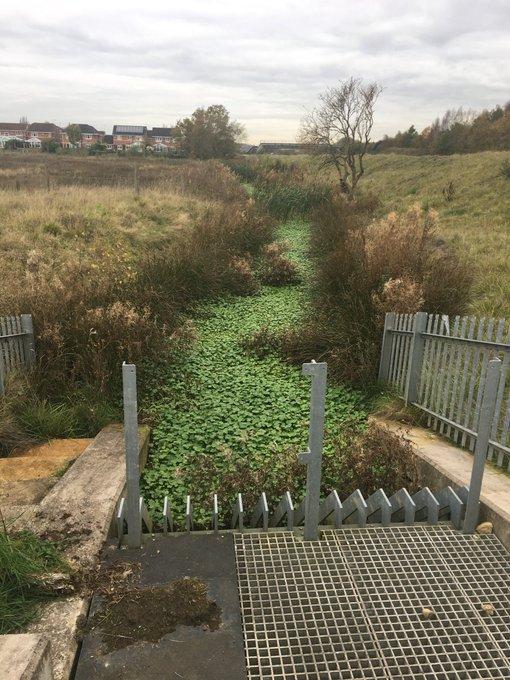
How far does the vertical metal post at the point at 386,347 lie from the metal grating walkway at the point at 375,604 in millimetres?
2695

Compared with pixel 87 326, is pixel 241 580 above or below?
below

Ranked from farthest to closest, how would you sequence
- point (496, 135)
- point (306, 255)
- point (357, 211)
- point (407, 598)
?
1. point (496, 135)
2. point (357, 211)
3. point (306, 255)
4. point (407, 598)

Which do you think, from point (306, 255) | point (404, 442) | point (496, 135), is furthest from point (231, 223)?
point (496, 135)

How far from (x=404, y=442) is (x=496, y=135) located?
42.1 meters

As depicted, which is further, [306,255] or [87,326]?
[306,255]

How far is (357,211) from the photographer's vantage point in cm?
1695

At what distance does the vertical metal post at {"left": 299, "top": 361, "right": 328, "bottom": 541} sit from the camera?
2.56m

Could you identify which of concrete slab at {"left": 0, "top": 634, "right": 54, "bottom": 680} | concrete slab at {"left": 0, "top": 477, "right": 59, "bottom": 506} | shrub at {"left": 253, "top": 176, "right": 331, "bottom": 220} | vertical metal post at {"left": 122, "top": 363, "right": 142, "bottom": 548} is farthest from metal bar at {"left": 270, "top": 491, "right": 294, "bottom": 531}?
shrub at {"left": 253, "top": 176, "right": 331, "bottom": 220}

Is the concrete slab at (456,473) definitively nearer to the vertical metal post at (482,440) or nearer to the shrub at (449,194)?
the vertical metal post at (482,440)

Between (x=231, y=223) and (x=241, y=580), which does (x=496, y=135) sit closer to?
(x=231, y=223)

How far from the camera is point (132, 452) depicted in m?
2.60

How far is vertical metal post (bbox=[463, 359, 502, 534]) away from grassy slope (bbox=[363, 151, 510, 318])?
4.37m

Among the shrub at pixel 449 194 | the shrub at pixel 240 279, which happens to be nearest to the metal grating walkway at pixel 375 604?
the shrub at pixel 240 279

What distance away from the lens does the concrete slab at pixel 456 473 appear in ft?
9.91
